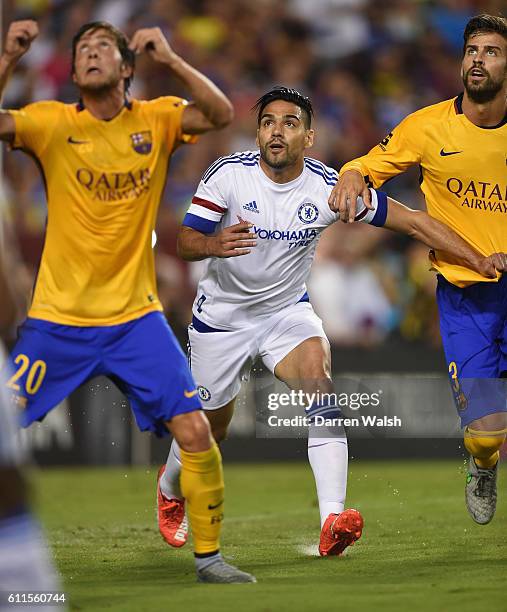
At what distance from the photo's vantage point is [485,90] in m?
7.16

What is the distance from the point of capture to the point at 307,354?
7426 mm

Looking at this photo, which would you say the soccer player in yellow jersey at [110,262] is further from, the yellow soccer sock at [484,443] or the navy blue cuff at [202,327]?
the yellow soccer sock at [484,443]

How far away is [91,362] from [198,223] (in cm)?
141

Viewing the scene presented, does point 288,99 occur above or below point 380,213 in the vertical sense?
above

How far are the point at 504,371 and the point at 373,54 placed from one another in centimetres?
1055

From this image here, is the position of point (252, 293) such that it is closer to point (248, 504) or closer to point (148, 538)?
point (148, 538)

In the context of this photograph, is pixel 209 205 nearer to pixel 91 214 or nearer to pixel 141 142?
pixel 141 142

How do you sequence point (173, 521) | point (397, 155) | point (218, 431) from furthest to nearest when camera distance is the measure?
point (218, 431) → point (173, 521) → point (397, 155)

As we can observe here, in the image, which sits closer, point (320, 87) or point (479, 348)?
point (479, 348)

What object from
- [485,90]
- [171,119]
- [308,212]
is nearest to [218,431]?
[308,212]

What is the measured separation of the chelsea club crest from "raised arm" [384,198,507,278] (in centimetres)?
53

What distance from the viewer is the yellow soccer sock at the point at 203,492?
612cm

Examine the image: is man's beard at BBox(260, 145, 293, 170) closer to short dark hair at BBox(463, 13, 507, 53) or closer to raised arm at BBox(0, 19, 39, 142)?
short dark hair at BBox(463, 13, 507, 53)

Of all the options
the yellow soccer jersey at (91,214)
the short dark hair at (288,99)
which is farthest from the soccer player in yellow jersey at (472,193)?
the yellow soccer jersey at (91,214)
